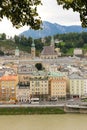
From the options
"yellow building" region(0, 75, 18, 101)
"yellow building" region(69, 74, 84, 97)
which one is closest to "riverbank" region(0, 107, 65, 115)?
"yellow building" region(0, 75, 18, 101)

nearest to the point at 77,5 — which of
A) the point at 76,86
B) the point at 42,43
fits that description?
the point at 76,86

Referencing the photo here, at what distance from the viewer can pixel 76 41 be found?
39656mm

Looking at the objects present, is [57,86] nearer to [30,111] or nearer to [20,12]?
[30,111]

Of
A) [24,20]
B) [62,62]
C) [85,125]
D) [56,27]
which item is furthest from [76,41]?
[56,27]

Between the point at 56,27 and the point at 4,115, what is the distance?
11947 centimetres

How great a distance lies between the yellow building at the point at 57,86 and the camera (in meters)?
19.4

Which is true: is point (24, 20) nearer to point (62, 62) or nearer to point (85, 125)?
point (85, 125)

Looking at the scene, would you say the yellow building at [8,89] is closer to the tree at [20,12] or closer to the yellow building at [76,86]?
the yellow building at [76,86]

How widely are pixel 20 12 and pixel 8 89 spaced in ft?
56.5

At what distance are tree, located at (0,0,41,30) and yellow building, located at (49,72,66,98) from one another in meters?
17.5

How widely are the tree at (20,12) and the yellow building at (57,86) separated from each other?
1755 centimetres

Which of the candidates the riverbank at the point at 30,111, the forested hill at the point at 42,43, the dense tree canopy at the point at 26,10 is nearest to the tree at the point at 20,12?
the dense tree canopy at the point at 26,10

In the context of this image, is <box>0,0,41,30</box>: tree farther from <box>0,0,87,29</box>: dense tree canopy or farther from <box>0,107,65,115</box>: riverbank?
<box>0,107,65,115</box>: riverbank

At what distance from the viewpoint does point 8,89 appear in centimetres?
1891
